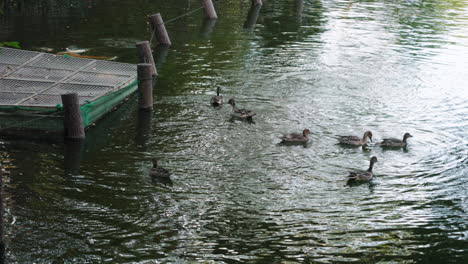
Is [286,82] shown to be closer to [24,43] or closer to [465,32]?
[24,43]

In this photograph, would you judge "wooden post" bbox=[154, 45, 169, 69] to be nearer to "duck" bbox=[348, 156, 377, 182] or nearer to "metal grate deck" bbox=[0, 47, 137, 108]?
"metal grate deck" bbox=[0, 47, 137, 108]

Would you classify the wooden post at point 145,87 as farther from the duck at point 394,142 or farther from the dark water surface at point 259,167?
the duck at point 394,142

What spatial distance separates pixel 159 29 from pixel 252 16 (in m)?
9.83

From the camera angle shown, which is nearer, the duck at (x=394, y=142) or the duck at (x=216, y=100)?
the duck at (x=394, y=142)

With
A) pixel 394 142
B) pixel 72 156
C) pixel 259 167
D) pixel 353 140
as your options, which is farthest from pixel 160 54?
pixel 394 142

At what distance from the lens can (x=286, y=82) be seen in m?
24.0

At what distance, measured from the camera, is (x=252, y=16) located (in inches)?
1507

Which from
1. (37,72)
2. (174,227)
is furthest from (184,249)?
(37,72)

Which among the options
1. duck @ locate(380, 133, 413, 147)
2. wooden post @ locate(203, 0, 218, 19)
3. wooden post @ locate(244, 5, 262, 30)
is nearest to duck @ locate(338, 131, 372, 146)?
duck @ locate(380, 133, 413, 147)

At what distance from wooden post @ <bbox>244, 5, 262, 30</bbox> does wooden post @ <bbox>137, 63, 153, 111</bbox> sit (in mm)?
14930

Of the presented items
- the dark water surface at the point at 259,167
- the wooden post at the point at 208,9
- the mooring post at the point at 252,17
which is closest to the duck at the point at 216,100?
the dark water surface at the point at 259,167

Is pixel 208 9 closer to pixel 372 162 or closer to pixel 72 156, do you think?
pixel 72 156

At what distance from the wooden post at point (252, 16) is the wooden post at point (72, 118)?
A: 18.0 meters

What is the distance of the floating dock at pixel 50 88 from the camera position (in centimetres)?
1800
